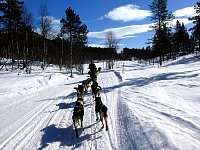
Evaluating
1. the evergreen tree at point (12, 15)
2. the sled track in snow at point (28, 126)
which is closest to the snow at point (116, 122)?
the sled track in snow at point (28, 126)

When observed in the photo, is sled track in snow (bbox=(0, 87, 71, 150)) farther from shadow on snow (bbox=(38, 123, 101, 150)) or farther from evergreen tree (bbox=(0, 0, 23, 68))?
evergreen tree (bbox=(0, 0, 23, 68))

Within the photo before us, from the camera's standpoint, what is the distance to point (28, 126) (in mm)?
11000

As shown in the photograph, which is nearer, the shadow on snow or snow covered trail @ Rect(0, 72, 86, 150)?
the shadow on snow

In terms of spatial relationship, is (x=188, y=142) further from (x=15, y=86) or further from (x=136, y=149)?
(x=15, y=86)

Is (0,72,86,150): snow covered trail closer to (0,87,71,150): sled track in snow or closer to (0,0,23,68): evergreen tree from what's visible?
(0,87,71,150): sled track in snow

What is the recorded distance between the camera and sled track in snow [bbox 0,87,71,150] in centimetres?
904

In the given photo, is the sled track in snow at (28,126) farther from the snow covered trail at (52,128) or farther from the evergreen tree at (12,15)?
the evergreen tree at (12,15)

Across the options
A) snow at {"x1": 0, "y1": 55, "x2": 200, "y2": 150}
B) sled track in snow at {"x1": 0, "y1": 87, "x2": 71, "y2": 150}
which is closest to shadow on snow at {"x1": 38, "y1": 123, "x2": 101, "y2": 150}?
snow at {"x1": 0, "y1": 55, "x2": 200, "y2": 150}

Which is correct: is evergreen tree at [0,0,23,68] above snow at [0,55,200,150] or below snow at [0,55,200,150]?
above

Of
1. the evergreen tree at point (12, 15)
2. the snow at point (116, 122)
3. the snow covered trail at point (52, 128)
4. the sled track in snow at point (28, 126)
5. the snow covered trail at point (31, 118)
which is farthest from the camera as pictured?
the evergreen tree at point (12, 15)

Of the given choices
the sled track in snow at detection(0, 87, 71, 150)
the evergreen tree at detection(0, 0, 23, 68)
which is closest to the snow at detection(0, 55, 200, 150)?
the sled track in snow at detection(0, 87, 71, 150)

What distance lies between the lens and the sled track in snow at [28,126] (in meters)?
9.04

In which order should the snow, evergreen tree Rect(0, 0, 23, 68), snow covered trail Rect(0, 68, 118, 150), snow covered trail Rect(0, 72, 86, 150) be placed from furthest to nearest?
1. evergreen tree Rect(0, 0, 23, 68)
2. snow covered trail Rect(0, 72, 86, 150)
3. snow covered trail Rect(0, 68, 118, 150)
4. the snow

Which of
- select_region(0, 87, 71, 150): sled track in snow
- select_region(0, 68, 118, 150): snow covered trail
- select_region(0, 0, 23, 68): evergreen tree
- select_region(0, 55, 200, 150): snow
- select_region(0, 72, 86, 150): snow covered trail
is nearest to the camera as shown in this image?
select_region(0, 55, 200, 150): snow
